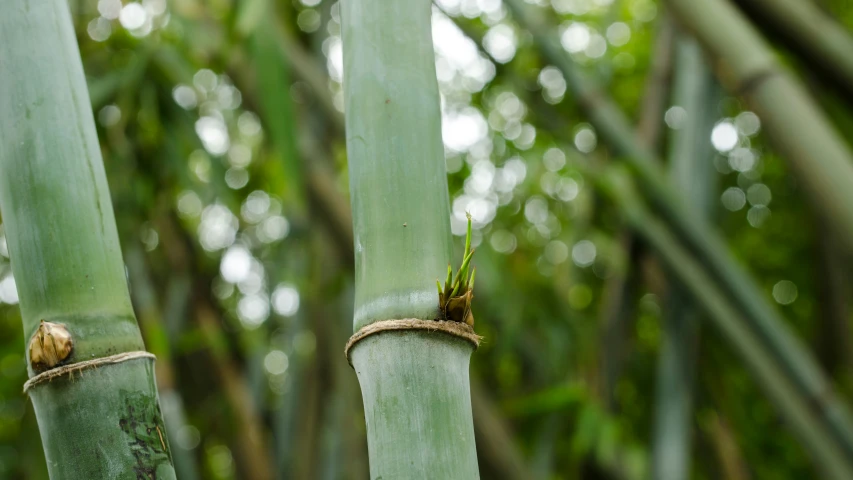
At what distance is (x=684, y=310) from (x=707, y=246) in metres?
0.29

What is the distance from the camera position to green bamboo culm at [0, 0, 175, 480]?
1.81 ft

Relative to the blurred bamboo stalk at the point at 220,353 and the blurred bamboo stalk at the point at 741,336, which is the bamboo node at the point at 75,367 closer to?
the blurred bamboo stalk at the point at 741,336

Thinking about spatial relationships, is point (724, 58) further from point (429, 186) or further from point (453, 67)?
point (453, 67)

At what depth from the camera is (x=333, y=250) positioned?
231 centimetres

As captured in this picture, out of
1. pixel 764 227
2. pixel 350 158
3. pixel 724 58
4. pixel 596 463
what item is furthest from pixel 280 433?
pixel 764 227

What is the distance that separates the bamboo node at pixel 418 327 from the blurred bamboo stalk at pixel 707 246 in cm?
96

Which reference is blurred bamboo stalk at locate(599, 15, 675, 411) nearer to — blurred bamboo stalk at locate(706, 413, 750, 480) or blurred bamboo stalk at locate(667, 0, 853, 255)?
blurred bamboo stalk at locate(706, 413, 750, 480)

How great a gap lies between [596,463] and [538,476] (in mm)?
209

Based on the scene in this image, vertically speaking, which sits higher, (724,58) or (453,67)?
(453,67)

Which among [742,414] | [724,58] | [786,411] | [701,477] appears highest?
[724,58]

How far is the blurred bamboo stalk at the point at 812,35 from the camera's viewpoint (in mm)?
1389

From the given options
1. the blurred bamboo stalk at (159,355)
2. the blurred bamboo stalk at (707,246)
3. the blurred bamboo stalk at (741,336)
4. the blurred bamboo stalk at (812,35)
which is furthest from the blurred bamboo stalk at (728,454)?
the blurred bamboo stalk at (159,355)

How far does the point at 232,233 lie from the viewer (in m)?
2.89

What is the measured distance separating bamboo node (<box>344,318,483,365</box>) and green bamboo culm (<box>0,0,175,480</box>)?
0.15 meters
